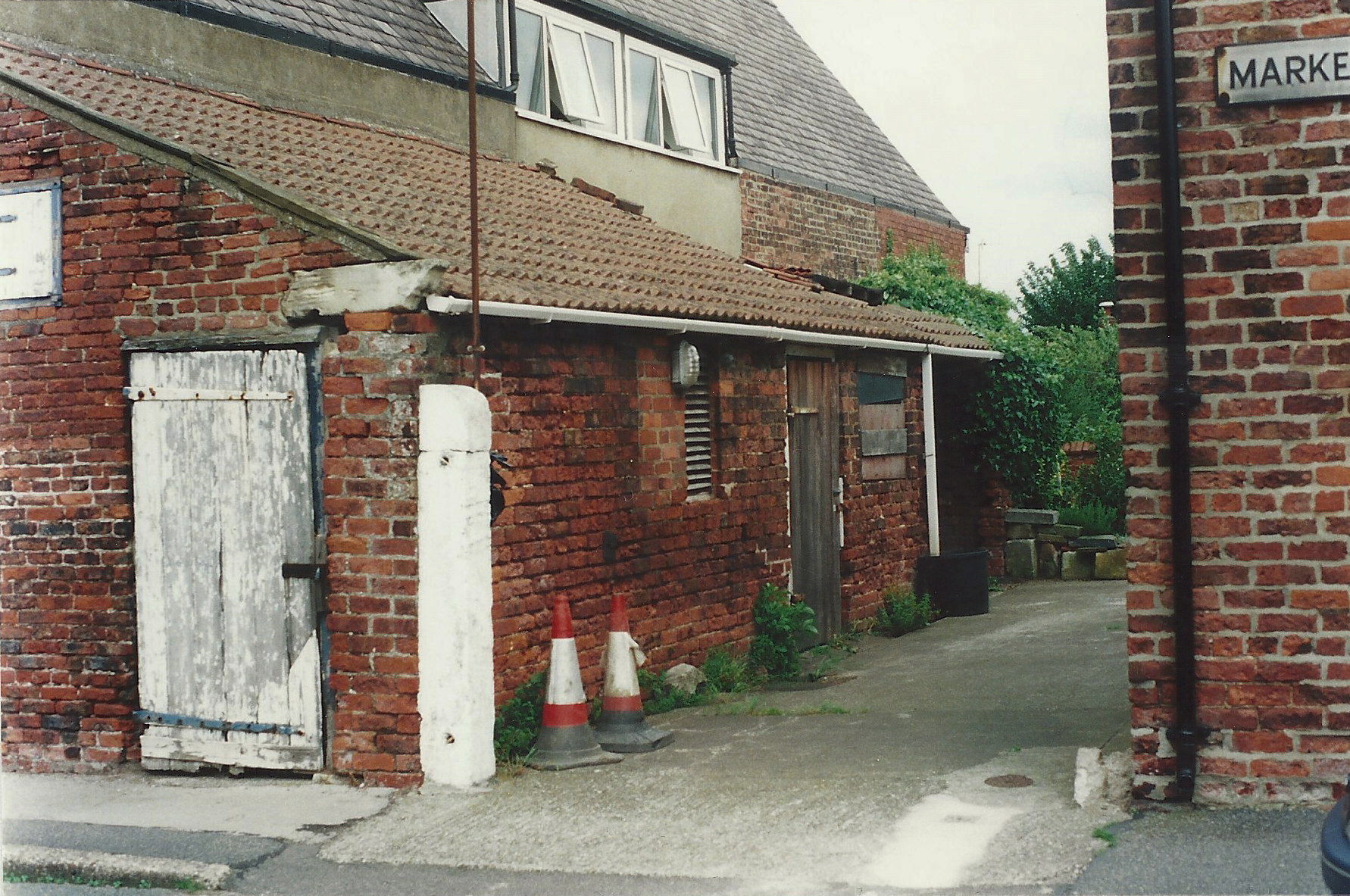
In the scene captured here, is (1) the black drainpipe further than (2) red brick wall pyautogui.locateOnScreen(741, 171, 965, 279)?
No

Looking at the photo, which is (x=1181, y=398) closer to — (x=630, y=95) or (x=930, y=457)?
(x=930, y=457)

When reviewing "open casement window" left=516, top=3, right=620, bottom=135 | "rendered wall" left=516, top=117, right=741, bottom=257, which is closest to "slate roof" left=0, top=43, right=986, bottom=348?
"rendered wall" left=516, top=117, right=741, bottom=257

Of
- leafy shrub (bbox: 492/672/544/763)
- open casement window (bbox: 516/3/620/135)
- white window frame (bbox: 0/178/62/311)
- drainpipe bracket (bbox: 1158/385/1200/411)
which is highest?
open casement window (bbox: 516/3/620/135)

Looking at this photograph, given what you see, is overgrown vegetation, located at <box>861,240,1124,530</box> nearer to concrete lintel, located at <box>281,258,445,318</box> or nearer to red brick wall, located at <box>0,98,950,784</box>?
red brick wall, located at <box>0,98,950,784</box>

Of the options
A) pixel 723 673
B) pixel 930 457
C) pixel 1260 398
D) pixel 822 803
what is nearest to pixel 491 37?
pixel 930 457

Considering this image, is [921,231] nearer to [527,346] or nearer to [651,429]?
[651,429]

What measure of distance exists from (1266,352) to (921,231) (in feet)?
57.5

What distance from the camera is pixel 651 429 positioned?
9.87 meters

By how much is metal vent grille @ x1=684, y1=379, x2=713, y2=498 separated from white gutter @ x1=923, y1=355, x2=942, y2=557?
4.77m

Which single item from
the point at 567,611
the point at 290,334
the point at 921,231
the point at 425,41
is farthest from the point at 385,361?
the point at 921,231

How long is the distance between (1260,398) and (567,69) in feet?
32.6

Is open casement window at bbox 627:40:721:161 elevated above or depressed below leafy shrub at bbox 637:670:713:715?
above

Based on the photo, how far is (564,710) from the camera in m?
7.78

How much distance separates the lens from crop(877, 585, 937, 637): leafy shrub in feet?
44.6
